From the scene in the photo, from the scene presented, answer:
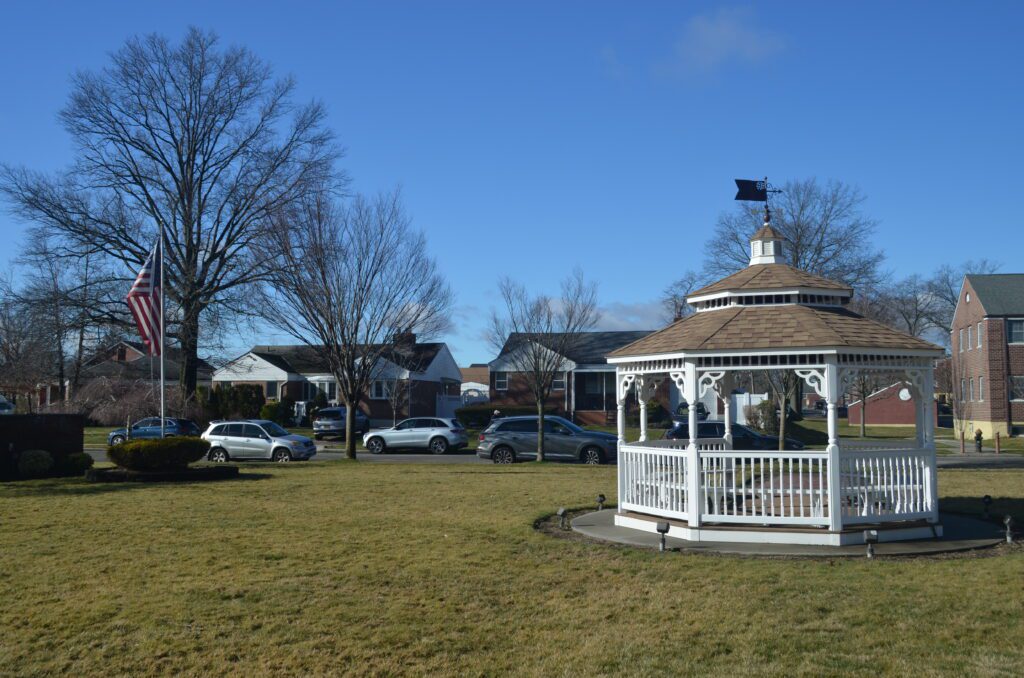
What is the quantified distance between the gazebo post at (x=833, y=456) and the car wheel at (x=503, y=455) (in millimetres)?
18066

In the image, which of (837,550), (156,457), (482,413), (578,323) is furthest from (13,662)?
(482,413)

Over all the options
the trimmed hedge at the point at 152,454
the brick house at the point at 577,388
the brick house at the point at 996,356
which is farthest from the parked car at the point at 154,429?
the brick house at the point at 996,356

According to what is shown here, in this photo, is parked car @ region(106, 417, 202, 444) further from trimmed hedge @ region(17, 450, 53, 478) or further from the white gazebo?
the white gazebo

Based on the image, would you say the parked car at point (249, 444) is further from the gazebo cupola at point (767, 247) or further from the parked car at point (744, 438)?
the gazebo cupola at point (767, 247)

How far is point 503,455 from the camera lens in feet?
97.7

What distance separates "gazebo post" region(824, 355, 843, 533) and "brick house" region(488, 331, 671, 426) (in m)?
41.4

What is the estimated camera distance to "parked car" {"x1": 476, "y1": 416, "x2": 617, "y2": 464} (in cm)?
2900

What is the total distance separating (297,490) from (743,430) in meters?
15.5

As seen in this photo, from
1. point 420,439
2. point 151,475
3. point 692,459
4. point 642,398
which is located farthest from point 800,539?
point 420,439

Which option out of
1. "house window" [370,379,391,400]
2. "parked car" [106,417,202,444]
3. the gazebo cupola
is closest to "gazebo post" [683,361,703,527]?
the gazebo cupola

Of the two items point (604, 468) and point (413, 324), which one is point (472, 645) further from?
point (413, 324)

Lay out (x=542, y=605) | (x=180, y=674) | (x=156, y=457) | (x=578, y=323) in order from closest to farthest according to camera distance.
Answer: (x=180, y=674) < (x=542, y=605) < (x=156, y=457) < (x=578, y=323)

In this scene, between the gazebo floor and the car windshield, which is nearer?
the gazebo floor

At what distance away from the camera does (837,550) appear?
11586 mm
